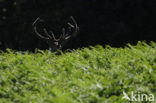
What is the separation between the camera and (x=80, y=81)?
18.8 ft

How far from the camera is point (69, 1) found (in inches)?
1133

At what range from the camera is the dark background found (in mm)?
26656

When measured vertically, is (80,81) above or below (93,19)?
below

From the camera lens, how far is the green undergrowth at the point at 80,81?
5426mm

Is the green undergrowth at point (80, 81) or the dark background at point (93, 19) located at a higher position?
the dark background at point (93, 19)

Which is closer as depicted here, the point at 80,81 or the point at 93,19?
the point at 80,81

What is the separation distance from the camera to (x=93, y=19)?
92.1 ft

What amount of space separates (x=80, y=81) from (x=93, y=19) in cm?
2258

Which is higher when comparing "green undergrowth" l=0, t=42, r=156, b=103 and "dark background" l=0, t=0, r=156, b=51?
"dark background" l=0, t=0, r=156, b=51

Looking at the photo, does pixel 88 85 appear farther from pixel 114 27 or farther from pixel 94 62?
pixel 114 27

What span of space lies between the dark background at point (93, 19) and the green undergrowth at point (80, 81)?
1931cm

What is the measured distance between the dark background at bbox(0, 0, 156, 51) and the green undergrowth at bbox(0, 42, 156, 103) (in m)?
19.3

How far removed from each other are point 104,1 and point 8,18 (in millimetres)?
9922

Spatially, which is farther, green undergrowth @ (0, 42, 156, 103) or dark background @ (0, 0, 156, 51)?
dark background @ (0, 0, 156, 51)
